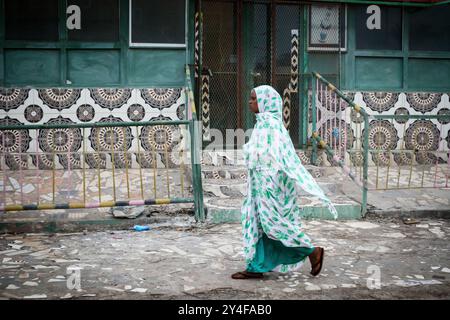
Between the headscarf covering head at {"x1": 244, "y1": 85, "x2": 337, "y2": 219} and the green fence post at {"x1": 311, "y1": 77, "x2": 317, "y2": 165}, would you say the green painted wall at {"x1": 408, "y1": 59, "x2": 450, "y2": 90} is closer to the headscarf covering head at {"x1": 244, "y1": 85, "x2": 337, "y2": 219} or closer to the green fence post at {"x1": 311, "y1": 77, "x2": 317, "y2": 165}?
the green fence post at {"x1": 311, "y1": 77, "x2": 317, "y2": 165}

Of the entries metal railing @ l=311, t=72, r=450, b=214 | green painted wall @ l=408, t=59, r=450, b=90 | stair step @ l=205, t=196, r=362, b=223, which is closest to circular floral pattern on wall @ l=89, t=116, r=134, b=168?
stair step @ l=205, t=196, r=362, b=223

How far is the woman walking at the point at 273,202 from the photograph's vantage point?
447 centimetres

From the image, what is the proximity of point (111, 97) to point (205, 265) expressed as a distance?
471cm

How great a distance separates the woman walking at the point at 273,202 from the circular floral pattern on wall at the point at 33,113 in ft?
16.9

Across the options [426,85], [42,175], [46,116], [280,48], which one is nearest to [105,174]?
[42,175]

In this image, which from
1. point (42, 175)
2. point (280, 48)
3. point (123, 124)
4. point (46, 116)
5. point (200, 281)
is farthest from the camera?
point (280, 48)

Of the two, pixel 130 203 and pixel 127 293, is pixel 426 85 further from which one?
pixel 127 293

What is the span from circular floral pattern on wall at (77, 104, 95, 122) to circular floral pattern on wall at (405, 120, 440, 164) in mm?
5506

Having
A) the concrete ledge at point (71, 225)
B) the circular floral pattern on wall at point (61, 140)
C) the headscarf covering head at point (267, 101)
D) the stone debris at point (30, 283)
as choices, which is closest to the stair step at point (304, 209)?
the concrete ledge at point (71, 225)

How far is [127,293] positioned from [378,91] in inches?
275

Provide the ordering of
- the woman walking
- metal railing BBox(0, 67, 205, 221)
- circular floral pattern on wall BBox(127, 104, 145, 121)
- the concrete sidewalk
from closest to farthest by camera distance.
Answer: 1. the concrete sidewalk
2. the woman walking
3. metal railing BBox(0, 67, 205, 221)
4. circular floral pattern on wall BBox(127, 104, 145, 121)

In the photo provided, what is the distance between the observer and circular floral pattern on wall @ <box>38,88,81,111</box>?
870 centimetres

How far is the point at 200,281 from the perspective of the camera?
14.5 feet

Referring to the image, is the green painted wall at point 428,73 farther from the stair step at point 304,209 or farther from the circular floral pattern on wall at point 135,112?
the circular floral pattern on wall at point 135,112
